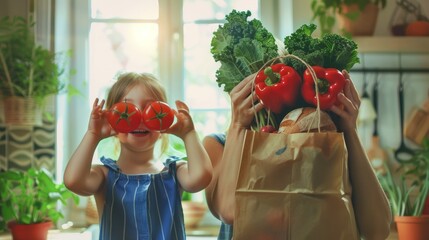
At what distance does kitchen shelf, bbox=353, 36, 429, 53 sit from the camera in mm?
1664

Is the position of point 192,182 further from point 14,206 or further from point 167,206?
point 14,206

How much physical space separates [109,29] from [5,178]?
668 mm

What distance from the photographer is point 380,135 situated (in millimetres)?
1810

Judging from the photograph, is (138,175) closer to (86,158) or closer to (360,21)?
(86,158)

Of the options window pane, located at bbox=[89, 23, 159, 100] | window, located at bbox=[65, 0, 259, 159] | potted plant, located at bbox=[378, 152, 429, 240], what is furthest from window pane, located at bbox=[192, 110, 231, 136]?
potted plant, located at bbox=[378, 152, 429, 240]

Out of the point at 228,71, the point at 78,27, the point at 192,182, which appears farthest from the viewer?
the point at 78,27

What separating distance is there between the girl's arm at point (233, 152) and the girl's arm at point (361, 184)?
141 mm

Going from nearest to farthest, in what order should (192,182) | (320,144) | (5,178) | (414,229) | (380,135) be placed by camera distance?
(320,144)
(192,182)
(414,229)
(5,178)
(380,135)

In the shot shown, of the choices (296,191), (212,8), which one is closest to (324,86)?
(296,191)

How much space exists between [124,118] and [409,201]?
1012 mm

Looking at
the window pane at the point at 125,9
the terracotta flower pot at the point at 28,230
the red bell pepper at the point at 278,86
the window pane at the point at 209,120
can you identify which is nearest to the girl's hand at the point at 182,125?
the red bell pepper at the point at 278,86

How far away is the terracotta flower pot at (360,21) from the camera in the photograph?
168 centimetres

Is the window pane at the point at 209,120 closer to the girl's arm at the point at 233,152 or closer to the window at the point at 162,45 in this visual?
the window at the point at 162,45

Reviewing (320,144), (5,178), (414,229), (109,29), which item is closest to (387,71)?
(414,229)
